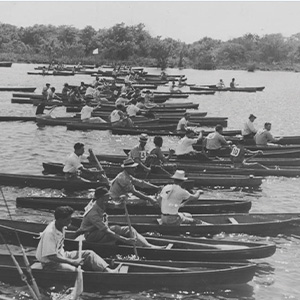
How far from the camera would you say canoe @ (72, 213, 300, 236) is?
1285cm

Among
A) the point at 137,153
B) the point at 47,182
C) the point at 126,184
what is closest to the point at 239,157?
the point at 137,153

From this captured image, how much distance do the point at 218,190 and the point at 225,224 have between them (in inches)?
196

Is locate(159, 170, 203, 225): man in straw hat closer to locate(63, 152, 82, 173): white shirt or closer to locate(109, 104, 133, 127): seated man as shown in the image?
locate(63, 152, 82, 173): white shirt

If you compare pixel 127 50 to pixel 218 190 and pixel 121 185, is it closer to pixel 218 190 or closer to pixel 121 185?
pixel 218 190

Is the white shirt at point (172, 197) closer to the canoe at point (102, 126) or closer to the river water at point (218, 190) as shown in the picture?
the river water at point (218, 190)

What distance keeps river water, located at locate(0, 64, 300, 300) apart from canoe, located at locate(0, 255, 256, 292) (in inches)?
7.8

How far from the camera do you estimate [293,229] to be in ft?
45.9

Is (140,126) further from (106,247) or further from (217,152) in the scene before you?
(106,247)

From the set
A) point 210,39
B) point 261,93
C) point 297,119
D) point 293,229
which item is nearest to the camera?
point 293,229

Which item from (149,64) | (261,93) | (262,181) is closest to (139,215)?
(262,181)

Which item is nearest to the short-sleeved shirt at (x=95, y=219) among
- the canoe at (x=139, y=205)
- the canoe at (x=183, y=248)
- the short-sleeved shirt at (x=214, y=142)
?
the canoe at (x=183, y=248)

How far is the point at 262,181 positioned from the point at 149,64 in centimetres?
9263

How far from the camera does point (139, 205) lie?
14.5 m

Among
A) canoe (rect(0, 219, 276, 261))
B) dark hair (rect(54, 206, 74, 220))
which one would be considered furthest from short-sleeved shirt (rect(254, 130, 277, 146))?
dark hair (rect(54, 206, 74, 220))
